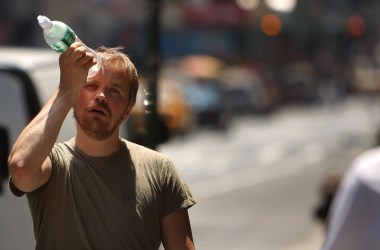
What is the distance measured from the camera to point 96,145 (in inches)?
179

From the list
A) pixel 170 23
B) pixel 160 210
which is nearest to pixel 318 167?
pixel 160 210

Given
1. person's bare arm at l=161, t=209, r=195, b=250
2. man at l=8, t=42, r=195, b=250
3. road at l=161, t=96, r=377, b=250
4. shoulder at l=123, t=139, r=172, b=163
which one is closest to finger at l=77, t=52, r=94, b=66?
man at l=8, t=42, r=195, b=250

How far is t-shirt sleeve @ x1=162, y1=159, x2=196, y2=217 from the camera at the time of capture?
463cm

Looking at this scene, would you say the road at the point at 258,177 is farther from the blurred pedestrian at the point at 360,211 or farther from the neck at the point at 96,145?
the blurred pedestrian at the point at 360,211

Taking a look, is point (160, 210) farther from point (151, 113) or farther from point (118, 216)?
point (151, 113)

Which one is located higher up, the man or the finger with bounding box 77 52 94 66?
the finger with bounding box 77 52 94 66

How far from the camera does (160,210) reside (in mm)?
4613

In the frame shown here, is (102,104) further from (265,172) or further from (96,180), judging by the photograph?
(265,172)

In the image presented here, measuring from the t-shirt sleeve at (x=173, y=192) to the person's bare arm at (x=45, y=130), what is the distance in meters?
0.48

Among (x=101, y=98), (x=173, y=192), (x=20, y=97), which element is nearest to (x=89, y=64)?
(x=101, y=98)

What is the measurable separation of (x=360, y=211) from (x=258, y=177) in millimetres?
22117

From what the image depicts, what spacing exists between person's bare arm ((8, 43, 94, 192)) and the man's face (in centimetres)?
14

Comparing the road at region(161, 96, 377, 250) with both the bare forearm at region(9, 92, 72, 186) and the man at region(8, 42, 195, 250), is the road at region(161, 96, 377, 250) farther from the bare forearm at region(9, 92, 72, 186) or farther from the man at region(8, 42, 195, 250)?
the bare forearm at region(9, 92, 72, 186)

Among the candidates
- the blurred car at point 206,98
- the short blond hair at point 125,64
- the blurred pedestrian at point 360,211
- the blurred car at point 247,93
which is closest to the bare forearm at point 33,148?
the short blond hair at point 125,64
